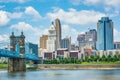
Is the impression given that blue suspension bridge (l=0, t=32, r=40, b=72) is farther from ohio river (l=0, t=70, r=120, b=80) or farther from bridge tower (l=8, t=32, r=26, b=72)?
ohio river (l=0, t=70, r=120, b=80)

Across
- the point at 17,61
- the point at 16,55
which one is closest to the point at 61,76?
the point at 16,55

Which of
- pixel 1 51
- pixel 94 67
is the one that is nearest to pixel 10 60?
pixel 1 51

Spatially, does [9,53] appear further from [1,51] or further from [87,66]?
[87,66]

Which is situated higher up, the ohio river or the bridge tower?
the bridge tower

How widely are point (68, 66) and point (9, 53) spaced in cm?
6563

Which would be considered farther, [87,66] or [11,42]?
[87,66]

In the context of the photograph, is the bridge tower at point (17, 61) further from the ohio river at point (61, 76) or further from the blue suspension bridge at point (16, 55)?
the ohio river at point (61, 76)

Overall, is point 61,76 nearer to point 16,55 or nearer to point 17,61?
point 16,55

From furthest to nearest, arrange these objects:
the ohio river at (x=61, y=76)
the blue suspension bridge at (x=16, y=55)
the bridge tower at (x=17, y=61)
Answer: the bridge tower at (x=17, y=61)
the blue suspension bridge at (x=16, y=55)
the ohio river at (x=61, y=76)

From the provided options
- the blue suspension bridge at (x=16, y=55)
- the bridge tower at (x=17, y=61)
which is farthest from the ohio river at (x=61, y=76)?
the bridge tower at (x=17, y=61)

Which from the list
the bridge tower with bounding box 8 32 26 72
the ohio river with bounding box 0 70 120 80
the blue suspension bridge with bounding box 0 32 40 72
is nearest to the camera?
the ohio river with bounding box 0 70 120 80

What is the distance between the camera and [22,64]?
14750cm

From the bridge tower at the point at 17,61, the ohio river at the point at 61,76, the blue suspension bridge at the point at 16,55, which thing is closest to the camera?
the ohio river at the point at 61,76

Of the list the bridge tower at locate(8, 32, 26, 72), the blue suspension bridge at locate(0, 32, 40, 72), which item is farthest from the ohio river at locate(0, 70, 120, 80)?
the bridge tower at locate(8, 32, 26, 72)
